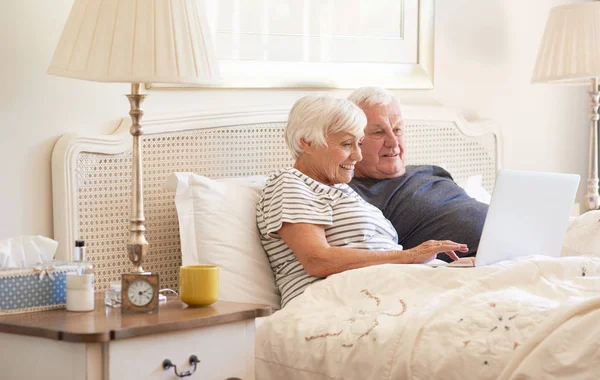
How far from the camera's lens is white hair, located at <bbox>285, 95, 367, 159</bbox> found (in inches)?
90.2

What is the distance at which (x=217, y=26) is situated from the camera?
2.51 meters

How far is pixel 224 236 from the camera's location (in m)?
2.22

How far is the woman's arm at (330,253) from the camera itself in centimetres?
207

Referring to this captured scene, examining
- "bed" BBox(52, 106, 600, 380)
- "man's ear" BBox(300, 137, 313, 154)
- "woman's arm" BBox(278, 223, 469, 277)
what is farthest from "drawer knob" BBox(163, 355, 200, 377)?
"man's ear" BBox(300, 137, 313, 154)

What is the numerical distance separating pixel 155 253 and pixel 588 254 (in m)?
1.21

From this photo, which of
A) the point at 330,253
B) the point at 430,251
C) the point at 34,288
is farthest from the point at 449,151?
the point at 34,288

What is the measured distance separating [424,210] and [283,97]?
0.53 metres

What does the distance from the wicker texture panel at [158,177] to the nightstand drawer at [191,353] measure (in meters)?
0.56

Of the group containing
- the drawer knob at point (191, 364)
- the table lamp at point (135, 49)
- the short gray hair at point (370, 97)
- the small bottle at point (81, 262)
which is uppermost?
the table lamp at point (135, 49)

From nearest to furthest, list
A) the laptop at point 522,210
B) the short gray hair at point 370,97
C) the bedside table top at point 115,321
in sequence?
the bedside table top at point 115,321, the laptop at point 522,210, the short gray hair at point 370,97

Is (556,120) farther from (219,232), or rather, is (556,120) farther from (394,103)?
(219,232)

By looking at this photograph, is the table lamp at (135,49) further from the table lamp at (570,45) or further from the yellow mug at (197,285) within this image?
the table lamp at (570,45)

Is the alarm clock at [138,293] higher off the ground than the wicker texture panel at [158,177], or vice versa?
the wicker texture panel at [158,177]

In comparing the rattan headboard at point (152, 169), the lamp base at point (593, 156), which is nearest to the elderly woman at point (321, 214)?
the rattan headboard at point (152, 169)
